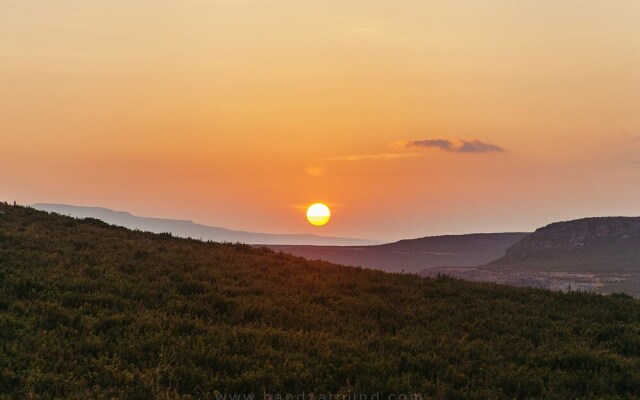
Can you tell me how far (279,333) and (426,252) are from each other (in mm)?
123093

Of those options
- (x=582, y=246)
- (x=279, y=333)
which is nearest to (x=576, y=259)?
(x=582, y=246)

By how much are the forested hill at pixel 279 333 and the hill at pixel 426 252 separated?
8928cm

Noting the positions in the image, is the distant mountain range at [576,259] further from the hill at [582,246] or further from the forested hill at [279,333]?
the forested hill at [279,333]

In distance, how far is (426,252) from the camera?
128 metres

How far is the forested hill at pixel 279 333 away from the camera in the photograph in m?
7.27

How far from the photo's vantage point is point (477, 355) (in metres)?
9.32

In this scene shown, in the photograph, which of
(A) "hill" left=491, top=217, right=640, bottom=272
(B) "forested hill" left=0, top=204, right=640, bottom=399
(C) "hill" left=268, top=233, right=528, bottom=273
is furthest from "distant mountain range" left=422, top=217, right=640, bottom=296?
(B) "forested hill" left=0, top=204, right=640, bottom=399

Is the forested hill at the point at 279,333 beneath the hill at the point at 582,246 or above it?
beneath

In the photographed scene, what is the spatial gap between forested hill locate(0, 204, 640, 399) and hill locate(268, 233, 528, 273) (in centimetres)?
8928

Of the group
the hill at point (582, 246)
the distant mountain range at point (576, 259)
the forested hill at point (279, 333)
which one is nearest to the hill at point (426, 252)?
the hill at point (582, 246)

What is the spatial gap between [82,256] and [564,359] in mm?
14438

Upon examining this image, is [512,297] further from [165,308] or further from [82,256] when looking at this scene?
[82,256]

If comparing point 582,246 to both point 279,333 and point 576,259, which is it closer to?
point 576,259

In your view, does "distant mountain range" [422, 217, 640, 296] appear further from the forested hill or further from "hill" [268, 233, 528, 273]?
the forested hill
